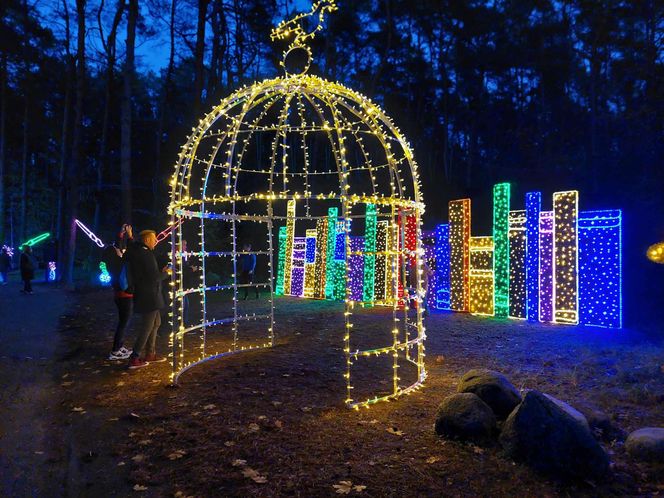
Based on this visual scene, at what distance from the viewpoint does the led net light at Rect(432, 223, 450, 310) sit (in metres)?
13.2

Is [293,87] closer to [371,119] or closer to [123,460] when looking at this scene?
[371,119]

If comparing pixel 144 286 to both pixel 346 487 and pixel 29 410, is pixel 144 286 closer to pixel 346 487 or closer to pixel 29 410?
pixel 29 410

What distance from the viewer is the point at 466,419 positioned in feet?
14.2

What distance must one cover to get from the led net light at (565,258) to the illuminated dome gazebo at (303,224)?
10.6 ft

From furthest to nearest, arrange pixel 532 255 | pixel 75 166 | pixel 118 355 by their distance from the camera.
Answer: pixel 75 166 < pixel 532 255 < pixel 118 355

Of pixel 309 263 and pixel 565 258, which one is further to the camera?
pixel 309 263

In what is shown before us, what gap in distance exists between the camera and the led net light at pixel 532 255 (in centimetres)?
1100

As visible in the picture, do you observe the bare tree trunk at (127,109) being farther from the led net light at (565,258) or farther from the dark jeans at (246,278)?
the led net light at (565,258)

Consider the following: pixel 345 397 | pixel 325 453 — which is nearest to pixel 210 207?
pixel 345 397

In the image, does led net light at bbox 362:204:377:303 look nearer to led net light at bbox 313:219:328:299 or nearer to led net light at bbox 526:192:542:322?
led net light at bbox 313:219:328:299

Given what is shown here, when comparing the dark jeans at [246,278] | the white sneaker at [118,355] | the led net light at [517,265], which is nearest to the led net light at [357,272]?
the dark jeans at [246,278]

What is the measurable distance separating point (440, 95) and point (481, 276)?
1900cm

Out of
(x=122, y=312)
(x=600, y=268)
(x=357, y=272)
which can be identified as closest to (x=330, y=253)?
(x=357, y=272)

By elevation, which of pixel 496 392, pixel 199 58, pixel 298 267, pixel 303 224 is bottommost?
pixel 496 392
